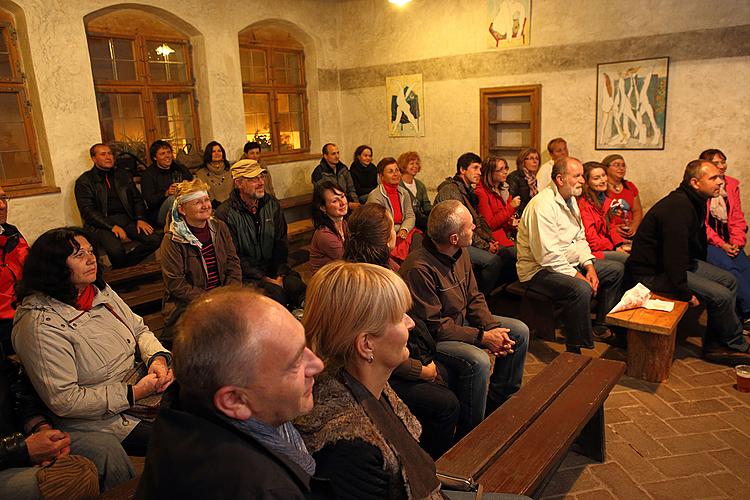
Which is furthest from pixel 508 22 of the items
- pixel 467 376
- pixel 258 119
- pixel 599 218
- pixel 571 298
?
pixel 467 376

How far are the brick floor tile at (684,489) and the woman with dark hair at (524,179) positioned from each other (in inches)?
149

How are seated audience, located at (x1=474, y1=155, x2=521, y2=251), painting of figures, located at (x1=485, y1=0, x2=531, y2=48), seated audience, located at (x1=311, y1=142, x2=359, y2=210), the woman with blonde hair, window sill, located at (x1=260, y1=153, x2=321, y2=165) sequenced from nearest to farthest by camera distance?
1. the woman with blonde hair
2. seated audience, located at (x1=474, y1=155, x2=521, y2=251)
3. painting of figures, located at (x1=485, y1=0, x2=531, y2=48)
4. seated audience, located at (x1=311, y1=142, x2=359, y2=210)
5. window sill, located at (x1=260, y1=153, x2=321, y2=165)

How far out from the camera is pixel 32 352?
2377mm

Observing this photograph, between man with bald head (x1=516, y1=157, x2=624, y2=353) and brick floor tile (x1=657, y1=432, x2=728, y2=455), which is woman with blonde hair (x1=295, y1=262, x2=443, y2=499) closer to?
brick floor tile (x1=657, y1=432, x2=728, y2=455)

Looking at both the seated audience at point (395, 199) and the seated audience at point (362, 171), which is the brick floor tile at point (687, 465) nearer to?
the seated audience at point (395, 199)

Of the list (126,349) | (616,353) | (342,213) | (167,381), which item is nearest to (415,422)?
(167,381)

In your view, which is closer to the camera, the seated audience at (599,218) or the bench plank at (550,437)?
the bench plank at (550,437)

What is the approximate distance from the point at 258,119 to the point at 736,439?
7.64 meters

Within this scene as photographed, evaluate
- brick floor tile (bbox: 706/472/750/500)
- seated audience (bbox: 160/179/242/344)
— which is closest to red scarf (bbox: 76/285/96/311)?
seated audience (bbox: 160/179/242/344)

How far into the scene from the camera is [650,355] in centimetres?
395

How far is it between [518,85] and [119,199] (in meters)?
5.48

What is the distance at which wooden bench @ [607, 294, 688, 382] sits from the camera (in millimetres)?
3869

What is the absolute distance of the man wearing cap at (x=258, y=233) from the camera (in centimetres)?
474

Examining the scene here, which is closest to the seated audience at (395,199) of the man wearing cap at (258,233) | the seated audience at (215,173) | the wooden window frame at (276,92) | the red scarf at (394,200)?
the red scarf at (394,200)
